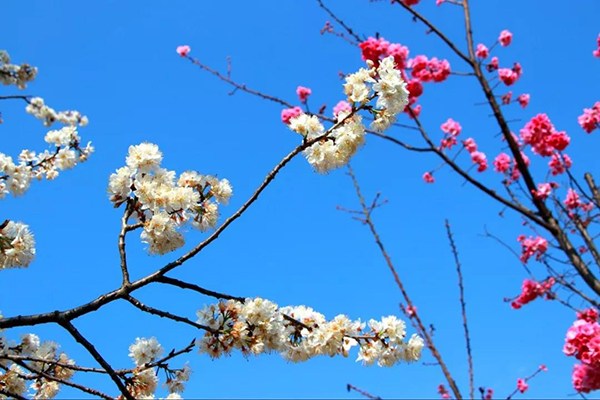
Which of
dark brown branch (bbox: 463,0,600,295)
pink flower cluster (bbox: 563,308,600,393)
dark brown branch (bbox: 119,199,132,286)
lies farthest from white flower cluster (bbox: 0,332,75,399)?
dark brown branch (bbox: 463,0,600,295)

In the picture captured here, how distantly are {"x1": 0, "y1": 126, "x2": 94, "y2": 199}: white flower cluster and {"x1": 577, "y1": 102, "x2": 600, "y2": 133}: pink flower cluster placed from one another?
6.47m

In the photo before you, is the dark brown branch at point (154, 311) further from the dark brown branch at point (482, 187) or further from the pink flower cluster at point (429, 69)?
the pink flower cluster at point (429, 69)

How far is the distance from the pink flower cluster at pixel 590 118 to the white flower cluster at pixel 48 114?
28.9ft

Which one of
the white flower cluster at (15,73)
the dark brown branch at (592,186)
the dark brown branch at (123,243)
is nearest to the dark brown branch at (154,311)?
the dark brown branch at (123,243)

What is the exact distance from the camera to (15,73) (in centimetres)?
709

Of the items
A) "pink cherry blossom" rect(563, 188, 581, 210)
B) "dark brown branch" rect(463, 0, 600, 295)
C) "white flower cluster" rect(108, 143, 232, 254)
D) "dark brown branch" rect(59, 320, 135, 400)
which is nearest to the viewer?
"dark brown branch" rect(59, 320, 135, 400)

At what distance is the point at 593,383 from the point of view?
4.02m

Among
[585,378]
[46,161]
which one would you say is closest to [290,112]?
[46,161]

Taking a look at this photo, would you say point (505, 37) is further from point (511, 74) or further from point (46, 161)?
point (46, 161)

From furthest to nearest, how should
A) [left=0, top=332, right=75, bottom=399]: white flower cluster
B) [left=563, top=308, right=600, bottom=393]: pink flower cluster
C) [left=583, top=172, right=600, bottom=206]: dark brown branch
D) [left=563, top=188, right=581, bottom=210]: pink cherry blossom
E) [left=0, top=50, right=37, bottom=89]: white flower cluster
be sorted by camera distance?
[left=0, top=50, right=37, bottom=89]: white flower cluster, [left=563, top=188, right=581, bottom=210]: pink cherry blossom, [left=583, top=172, right=600, bottom=206]: dark brown branch, [left=563, top=308, right=600, bottom=393]: pink flower cluster, [left=0, top=332, right=75, bottom=399]: white flower cluster

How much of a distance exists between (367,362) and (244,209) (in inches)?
38.2

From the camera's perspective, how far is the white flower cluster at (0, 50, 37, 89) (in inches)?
263

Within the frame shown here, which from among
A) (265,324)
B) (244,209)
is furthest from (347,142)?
(265,324)

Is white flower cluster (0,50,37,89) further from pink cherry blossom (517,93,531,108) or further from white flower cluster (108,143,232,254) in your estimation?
pink cherry blossom (517,93,531,108)
